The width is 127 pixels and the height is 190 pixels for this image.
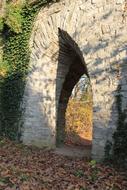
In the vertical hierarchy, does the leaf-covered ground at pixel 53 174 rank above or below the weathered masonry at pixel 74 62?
below

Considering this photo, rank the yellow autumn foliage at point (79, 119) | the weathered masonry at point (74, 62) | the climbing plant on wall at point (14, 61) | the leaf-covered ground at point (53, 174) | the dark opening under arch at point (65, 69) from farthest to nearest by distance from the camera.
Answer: the yellow autumn foliage at point (79, 119) < the climbing plant on wall at point (14, 61) < the dark opening under arch at point (65, 69) < the weathered masonry at point (74, 62) < the leaf-covered ground at point (53, 174)

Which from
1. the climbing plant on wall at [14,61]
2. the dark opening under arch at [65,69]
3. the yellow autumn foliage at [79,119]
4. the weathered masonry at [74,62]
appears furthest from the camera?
the yellow autumn foliage at [79,119]

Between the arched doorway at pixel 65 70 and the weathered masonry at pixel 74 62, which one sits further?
the arched doorway at pixel 65 70

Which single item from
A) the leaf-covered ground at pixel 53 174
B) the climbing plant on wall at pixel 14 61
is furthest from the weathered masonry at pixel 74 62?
the leaf-covered ground at pixel 53 174

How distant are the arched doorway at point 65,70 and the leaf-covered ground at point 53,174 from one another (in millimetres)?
2509

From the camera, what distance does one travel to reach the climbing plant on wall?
10.7 metres

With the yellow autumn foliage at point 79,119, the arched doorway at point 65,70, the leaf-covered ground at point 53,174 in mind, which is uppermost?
the arched doorway at point 65,70

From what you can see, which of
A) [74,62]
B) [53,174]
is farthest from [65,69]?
[53,174]

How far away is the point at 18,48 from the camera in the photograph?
10961 millimetres

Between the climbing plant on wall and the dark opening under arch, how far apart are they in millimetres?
951

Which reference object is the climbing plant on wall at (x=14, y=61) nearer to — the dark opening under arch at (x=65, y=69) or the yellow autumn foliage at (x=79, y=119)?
the dark opening under arch at (x=65, y=69)

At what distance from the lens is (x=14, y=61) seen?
11086 millimetres

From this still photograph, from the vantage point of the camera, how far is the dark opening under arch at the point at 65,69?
9.84 meters

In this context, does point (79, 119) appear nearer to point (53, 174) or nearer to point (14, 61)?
point (14, 61)
